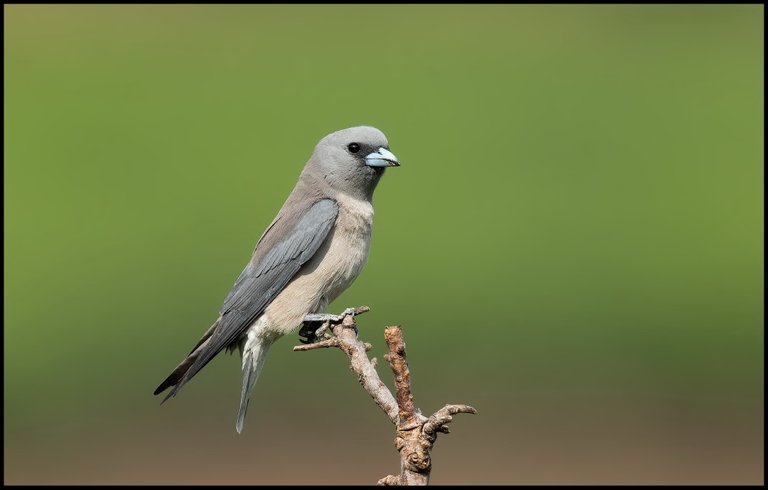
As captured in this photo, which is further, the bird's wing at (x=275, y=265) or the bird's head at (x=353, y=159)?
the bird's head at (x=353, y=159)

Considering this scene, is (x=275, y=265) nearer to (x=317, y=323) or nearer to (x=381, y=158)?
(x=317, y=323)

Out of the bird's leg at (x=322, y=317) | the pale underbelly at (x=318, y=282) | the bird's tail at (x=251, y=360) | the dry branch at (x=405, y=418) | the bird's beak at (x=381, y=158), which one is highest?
the bird's beak at (x=381, y=158)

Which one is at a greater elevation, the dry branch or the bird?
the bird

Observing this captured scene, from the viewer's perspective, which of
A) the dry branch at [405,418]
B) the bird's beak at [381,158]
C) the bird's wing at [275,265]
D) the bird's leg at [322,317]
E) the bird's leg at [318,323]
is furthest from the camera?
the bird's beak at [381,158]

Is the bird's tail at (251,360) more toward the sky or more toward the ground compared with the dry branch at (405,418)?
more toward the sky

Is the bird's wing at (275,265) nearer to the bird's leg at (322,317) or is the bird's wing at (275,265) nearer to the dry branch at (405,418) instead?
the bird's leg at (322,317)

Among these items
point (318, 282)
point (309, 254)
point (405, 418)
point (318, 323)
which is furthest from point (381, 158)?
point (405, 418)

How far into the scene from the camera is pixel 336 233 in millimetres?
7336

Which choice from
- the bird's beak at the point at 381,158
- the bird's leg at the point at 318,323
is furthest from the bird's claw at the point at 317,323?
the bird's beak at the point at 381,158

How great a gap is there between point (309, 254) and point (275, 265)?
0.23m

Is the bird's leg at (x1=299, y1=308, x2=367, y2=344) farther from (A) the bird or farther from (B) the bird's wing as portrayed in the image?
(B) the bird's wing

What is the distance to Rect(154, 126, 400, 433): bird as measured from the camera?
7.11 metres

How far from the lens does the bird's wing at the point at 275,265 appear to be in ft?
23.1

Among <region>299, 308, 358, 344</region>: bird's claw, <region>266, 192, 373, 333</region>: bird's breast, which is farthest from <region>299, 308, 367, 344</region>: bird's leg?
<region>266, 192, 373, 333</region>: bird's breast
